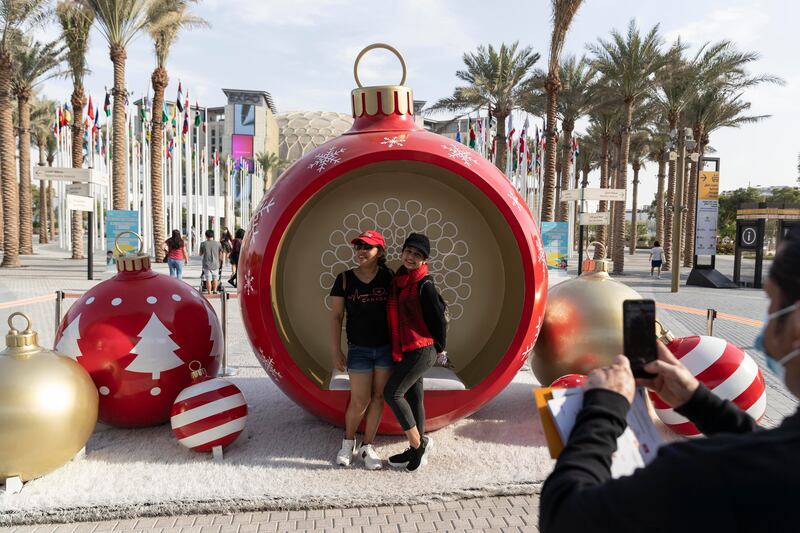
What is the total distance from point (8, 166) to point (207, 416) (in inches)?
766

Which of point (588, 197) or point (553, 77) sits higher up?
point (553, 77)

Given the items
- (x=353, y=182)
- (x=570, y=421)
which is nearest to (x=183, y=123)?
(x=353, y=182)

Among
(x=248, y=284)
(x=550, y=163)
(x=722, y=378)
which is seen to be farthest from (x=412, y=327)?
(x=550, y=163)

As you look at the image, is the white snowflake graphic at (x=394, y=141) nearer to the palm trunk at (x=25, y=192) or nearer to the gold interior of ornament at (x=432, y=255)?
the gold interior of ornament at (x=432, y=255)

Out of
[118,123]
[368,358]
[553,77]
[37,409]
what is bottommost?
[37,409]

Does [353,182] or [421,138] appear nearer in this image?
[421,138]

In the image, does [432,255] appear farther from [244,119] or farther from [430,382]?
[244,119]

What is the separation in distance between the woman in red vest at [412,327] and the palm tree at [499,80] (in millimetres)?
19393

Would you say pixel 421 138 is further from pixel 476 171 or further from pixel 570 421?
pixel 570 421

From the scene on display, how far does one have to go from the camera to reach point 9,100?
18.8 m

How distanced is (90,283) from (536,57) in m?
17.2

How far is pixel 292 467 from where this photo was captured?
406 centimetres

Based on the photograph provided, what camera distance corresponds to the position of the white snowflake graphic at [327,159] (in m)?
4.32

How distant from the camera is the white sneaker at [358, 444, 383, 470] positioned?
4027mm
